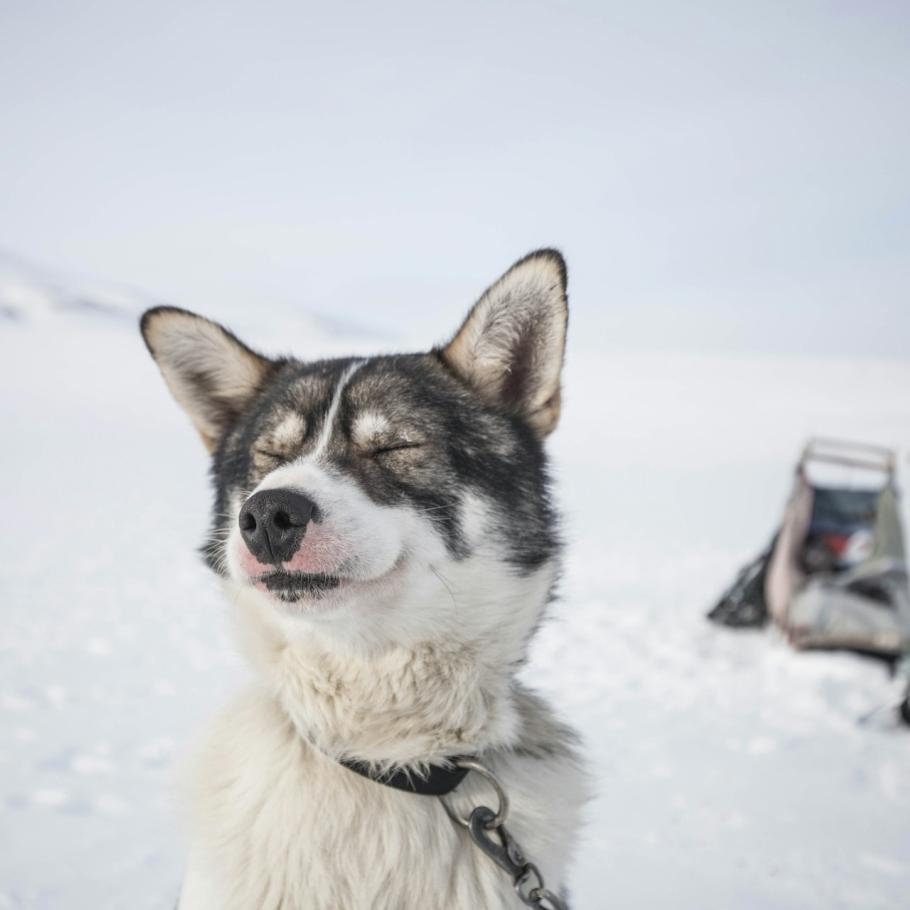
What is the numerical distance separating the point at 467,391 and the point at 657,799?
267cm

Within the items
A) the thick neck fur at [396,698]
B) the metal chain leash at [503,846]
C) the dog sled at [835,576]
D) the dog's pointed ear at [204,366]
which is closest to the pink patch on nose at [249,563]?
the thick neck fur at [396,698]

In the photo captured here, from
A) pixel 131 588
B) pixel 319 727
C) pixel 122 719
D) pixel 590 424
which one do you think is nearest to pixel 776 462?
pixel 590 424

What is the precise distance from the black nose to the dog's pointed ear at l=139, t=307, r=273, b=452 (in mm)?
843

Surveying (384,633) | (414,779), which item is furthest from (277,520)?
(414,779)

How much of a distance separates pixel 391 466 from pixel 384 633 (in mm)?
444

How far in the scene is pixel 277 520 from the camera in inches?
63.6

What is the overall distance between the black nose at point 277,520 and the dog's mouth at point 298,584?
64mm

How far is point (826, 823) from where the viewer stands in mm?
3502

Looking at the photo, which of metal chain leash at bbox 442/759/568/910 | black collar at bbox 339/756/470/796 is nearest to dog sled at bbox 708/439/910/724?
metal chain leash at bbox 442/759/568/910

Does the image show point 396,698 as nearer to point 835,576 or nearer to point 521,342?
point 521,342

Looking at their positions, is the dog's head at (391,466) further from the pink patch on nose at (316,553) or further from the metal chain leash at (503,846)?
the metal chain leash at (503,846)

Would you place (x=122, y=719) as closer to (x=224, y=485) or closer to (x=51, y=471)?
(x=224, y=485)

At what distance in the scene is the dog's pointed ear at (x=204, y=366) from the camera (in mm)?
2203

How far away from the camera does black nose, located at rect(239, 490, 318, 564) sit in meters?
1.60
